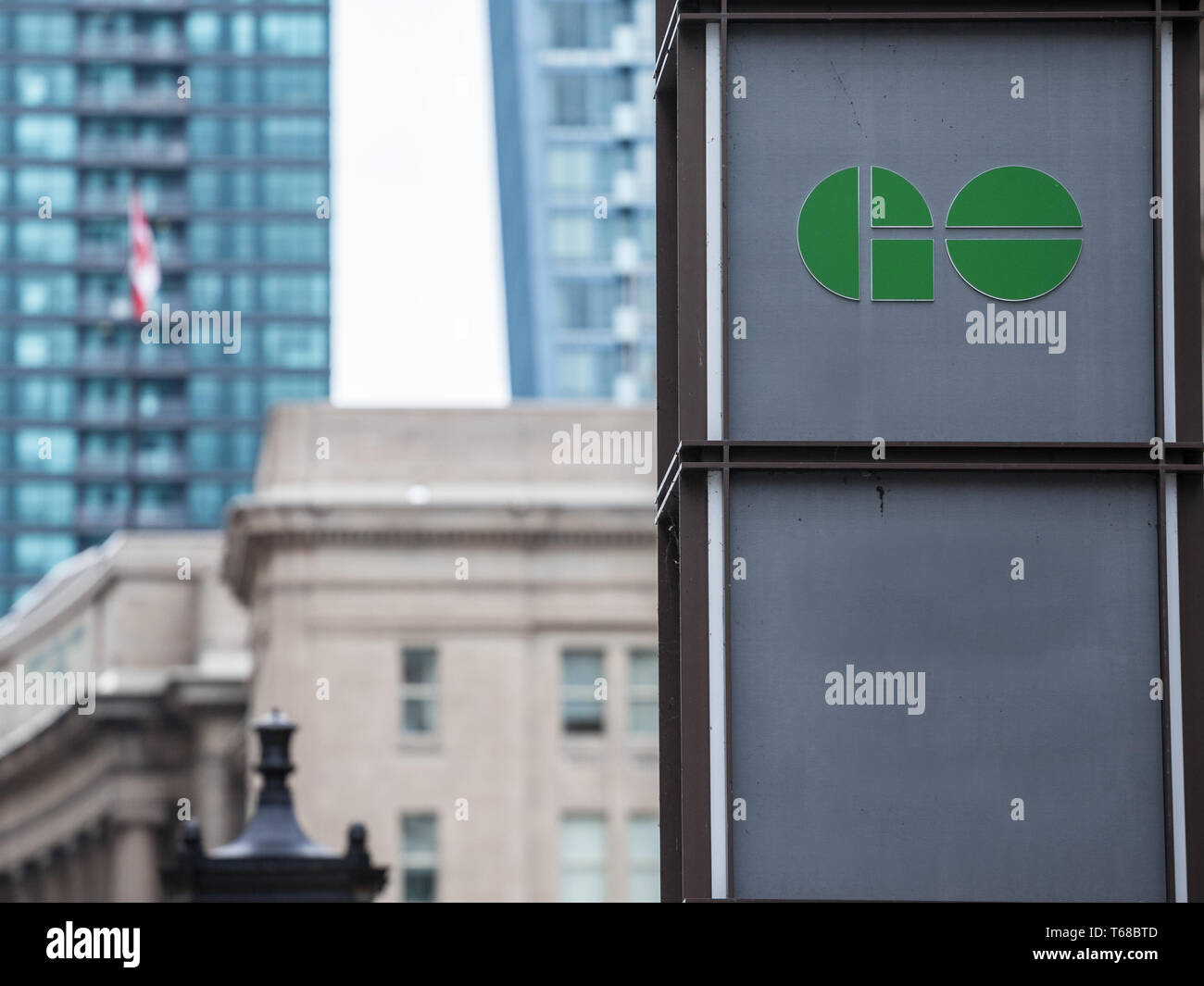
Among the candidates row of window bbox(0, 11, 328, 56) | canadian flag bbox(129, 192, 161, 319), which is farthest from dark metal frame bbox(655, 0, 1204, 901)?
row of window bbox(0, 11, 328, 56)

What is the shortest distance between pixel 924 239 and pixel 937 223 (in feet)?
0.21

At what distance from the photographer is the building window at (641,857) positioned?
184ft

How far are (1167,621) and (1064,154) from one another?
154cm

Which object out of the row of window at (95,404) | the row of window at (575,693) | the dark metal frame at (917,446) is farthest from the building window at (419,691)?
the row of window at (95,404)

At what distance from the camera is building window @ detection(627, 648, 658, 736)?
5781 centimetres

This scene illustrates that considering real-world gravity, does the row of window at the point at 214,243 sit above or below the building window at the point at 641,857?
above

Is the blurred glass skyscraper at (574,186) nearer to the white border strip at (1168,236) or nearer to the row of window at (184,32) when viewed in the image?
the row of window at (184,32)

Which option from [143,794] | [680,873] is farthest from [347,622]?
[680,873]

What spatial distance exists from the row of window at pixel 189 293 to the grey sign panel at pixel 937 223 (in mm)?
135852

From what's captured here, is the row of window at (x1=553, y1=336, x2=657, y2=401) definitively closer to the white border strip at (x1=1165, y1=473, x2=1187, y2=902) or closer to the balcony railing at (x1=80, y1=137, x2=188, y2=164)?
the balcony railing at (x1=80, y1=137, x2=188, y2=164)

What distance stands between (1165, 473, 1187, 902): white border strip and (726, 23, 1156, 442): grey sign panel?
303 millimetres

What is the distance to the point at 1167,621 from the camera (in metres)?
7.88

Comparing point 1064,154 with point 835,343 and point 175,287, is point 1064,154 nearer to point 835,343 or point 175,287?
point 835,343

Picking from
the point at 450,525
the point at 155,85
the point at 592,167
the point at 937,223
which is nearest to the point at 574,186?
the point at 592,167
